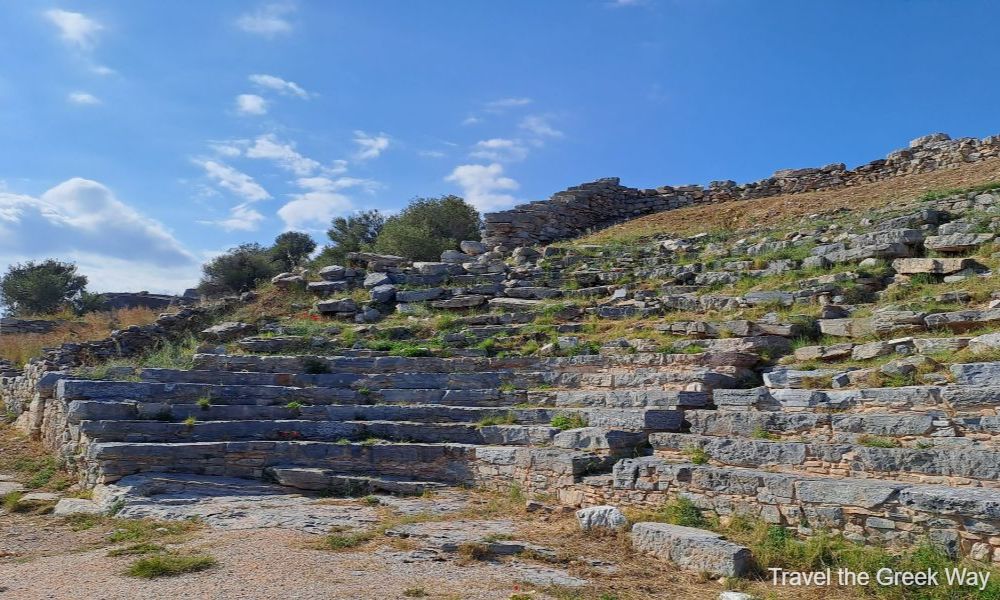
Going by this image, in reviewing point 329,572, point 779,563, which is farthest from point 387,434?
point 779,563

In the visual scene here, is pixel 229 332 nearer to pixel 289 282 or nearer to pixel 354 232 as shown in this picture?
pixel 289 282

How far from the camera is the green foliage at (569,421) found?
8894 mm

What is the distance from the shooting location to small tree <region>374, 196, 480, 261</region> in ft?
70.1

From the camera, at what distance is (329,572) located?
555 centimetres

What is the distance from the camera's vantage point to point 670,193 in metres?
23.2

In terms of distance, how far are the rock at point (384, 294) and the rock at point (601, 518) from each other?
931 cm

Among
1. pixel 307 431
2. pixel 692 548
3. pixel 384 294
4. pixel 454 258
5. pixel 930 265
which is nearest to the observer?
pixel 692 548

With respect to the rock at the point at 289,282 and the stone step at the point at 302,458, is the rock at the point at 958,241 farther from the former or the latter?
the rock at the point at 289,282

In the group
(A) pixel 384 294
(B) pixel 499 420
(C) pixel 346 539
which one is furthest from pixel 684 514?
(A) pixel 384 294

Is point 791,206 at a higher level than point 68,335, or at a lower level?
higher

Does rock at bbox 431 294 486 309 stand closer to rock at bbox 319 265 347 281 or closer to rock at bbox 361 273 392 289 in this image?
rock at bbox 361 273 392 289

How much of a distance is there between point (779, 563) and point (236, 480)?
6.43 m

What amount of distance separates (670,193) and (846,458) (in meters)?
17.8

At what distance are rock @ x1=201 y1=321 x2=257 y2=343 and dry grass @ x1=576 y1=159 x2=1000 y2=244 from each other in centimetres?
909
